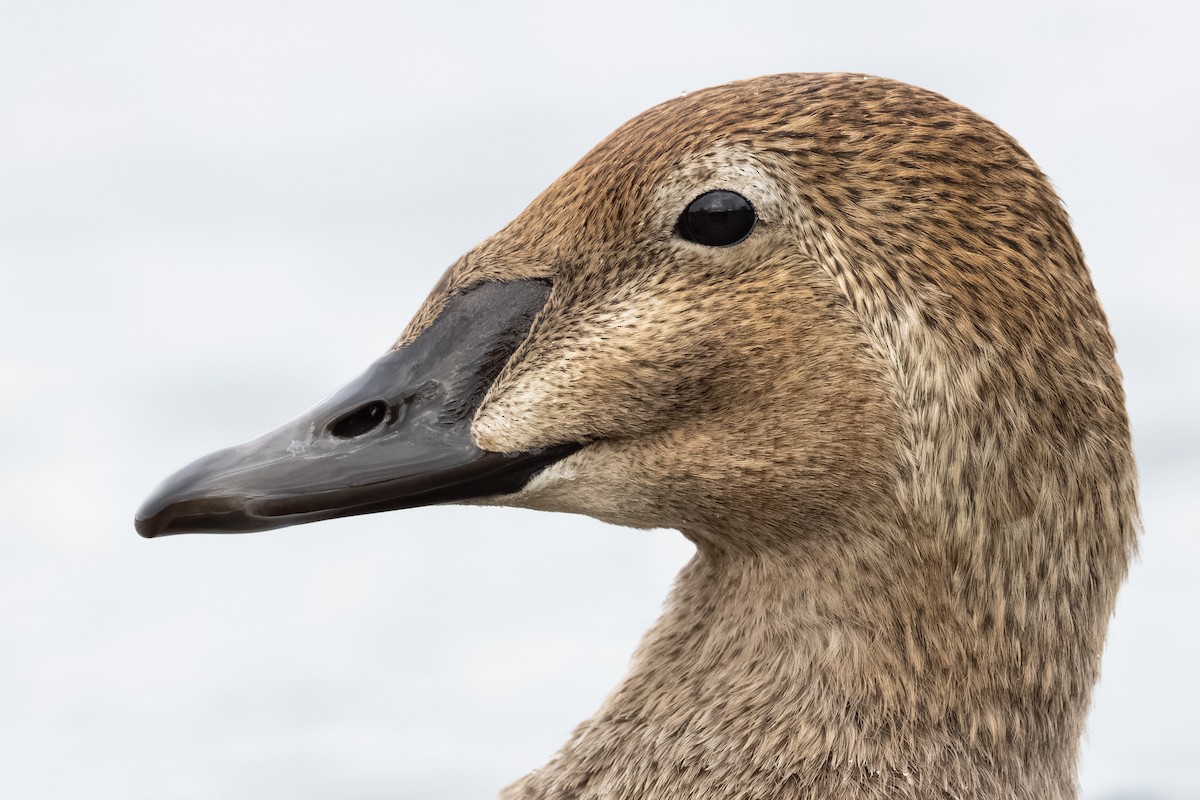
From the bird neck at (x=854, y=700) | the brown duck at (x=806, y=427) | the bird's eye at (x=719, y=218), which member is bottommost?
the bird neck at (x=854, y=700)

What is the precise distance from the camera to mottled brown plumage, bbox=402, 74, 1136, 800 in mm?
3152

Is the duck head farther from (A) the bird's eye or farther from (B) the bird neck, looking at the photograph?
(B) the bird neck

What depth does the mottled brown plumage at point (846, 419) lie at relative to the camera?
3.15 metres

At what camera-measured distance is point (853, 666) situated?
3348 mm

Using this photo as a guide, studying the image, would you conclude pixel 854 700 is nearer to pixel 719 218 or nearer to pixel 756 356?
pixel 756 356

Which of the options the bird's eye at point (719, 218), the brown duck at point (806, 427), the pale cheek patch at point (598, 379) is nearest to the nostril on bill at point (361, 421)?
the brown duck at point (806, 427)

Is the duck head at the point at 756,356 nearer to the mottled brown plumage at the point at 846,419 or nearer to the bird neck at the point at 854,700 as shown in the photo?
the mottled brown plumage at the point at 846,419

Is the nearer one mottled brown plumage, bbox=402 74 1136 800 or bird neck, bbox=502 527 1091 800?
mottled brown plumage, bbox=402 74 1136 800

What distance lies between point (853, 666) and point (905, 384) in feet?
2.23

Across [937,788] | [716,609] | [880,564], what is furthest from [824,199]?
[937,788]

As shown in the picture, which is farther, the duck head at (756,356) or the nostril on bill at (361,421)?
the nostril on bill at (361,421)

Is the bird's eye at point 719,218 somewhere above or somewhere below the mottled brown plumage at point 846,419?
above

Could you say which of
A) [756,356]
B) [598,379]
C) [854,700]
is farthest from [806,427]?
[854,700]

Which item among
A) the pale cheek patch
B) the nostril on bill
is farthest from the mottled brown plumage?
the nostril on bill
